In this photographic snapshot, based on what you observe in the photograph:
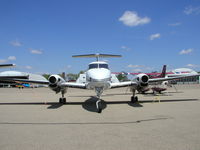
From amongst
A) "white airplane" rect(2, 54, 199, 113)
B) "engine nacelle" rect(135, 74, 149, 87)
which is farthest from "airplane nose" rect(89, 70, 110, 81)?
"engine nacelle" rect(135, 74, 149, 87)

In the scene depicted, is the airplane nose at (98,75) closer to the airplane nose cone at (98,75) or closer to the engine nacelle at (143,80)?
the airplane nose cone at (98,75)

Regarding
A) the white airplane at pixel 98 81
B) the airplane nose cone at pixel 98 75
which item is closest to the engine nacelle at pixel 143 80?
the white airplane at pixel 98 81

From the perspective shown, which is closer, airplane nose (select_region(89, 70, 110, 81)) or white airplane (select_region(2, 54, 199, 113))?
airplane nose (select_region(89, 70, 110, 81))

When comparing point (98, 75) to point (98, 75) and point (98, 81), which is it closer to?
point (98, 75)

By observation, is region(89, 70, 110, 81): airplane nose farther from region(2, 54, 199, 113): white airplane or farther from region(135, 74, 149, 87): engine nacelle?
region(135, 74, 149, 87): engine nacelle

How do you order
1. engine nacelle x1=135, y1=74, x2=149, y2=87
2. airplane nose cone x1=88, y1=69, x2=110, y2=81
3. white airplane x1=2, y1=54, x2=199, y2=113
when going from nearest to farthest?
airplane nose cone x1=88, y1=69, x2=110, y2=81 → white airplane x1=2, y1=54, x2=199, y2=113 → engine nacelle x1=135, y1=74, x2=149, y2=87

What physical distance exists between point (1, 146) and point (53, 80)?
7758 millimetres

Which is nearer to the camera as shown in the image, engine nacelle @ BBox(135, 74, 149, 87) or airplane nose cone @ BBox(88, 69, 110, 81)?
airplane nose cone @ BBox(88, 69, 110, 81)

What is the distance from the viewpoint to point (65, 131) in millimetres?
5438

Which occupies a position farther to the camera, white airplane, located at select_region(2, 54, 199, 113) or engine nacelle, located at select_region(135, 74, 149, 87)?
engine nacelle, located at select_region(135, 74, 149, 87)

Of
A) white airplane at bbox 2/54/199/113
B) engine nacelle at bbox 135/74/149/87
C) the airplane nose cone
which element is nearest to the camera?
the airplane nose cone

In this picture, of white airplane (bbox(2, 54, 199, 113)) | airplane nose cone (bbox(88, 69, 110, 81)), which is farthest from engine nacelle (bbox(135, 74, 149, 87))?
airplane nose cone (bbox(88, 69, 110, 81))

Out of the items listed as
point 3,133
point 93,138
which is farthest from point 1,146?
point 93,138

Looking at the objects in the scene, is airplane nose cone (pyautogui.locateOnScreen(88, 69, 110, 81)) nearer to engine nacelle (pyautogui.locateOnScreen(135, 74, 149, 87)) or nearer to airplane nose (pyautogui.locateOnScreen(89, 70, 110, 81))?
airplane nose (pyautogui.locateOnScreen(89, 70, 110, 81))
